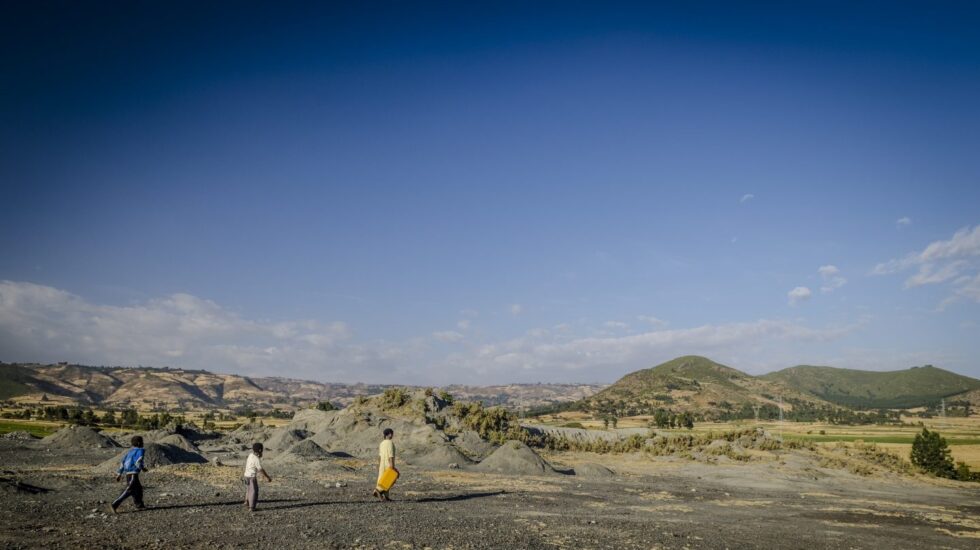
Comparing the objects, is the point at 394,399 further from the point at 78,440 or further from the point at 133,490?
the point at 133,490

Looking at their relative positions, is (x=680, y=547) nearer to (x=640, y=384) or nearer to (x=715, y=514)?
(x=715, y=514)

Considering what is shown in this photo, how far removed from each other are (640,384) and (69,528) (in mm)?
165364

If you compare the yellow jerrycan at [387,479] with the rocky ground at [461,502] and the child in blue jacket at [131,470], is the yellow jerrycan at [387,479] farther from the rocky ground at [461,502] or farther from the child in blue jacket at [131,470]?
the child in blue jacket at [131,470]

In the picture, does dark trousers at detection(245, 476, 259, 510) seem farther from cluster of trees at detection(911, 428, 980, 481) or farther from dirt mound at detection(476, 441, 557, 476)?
cluster of trees at detection(911, 428, 980, 481)

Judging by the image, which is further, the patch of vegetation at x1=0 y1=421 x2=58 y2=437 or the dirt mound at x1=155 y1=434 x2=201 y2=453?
the patch of vegetation at x1=0 y1=421 x2=58 y2=437

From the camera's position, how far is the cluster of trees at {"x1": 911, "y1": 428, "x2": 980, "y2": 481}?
148 feet

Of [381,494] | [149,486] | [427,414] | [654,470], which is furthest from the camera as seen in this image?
[427,414]

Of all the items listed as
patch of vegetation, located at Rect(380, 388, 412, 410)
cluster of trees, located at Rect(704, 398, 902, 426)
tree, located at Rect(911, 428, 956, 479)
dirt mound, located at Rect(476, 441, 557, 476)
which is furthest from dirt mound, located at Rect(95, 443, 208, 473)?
cluster of trees, located at Rect(704, 398, 902, 426)

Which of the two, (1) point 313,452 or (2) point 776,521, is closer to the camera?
(2) point 776,521

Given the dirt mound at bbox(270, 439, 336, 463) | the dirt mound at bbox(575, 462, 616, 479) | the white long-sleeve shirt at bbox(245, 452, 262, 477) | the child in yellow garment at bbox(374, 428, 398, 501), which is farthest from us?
the dirt mound at bbox(575, 462, 616, 479)

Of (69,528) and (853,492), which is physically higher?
(69,528)

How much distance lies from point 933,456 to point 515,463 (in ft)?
123

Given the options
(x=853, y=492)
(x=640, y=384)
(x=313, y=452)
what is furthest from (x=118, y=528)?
(x=640, y=384)

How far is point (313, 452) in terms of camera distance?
34.6 meters
